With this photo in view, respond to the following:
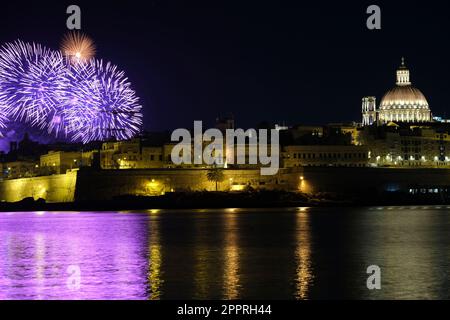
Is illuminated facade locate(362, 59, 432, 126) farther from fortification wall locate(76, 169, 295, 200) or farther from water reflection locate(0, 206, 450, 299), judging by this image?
water reflection locate(0, 206, 450, 299)

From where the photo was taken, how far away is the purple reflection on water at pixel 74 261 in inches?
695

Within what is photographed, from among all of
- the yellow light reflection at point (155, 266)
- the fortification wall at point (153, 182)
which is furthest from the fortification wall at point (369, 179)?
the yellow light reflection at point (155, 266)

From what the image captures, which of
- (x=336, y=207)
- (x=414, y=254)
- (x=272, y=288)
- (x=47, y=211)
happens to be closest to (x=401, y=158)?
(x=336, y=207)

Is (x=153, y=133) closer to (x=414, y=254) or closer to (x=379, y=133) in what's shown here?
(x=379, y=133)

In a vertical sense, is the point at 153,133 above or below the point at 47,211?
above

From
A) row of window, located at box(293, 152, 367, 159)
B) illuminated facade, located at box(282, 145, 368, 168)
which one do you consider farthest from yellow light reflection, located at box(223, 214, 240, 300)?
row of window, located at box(293, 152, 367, 159)

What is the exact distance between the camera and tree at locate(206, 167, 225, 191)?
174ft

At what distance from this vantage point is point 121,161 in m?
58.9

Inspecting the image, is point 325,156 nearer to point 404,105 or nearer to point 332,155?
point 332,155

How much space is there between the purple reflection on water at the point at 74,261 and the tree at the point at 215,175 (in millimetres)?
15479

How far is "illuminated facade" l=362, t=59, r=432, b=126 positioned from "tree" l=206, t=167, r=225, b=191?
4500 cm
